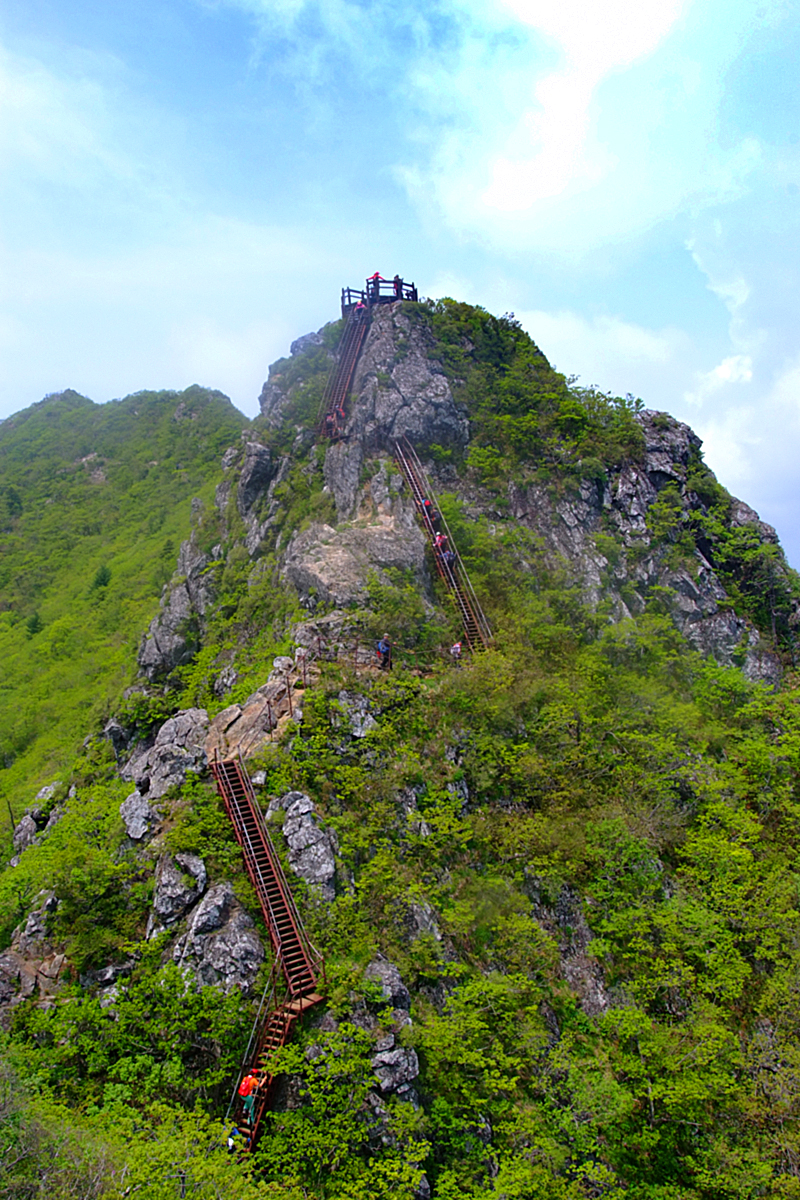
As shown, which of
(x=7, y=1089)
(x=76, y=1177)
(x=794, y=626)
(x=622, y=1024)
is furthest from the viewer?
(x=794, y=626)

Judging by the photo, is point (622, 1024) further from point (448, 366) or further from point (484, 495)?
point (448, 366)

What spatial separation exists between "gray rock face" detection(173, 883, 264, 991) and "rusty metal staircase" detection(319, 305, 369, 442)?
80.4 ft

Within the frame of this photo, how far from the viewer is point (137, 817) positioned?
16.2 m

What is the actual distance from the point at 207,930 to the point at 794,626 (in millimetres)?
31172

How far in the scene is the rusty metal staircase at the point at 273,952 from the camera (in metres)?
11.6

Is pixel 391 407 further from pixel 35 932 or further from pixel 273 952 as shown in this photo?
pixel 35 932

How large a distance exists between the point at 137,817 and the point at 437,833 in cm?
830

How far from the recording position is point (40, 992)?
1359 centimetres

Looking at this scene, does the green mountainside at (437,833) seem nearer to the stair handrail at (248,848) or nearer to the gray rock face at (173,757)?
the gray rock face at (173,757)

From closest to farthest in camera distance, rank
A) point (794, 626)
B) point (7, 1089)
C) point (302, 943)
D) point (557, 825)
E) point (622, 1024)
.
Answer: point (7, 1089), point (302, 943), point (622, 1024), point (557, 825), point (794, 626)

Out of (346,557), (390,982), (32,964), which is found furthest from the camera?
(346,557)

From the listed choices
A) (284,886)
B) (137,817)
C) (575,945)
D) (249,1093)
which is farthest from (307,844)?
(575,945)

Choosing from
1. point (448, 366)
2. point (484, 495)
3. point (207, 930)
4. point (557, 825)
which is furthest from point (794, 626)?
point (207, 930)

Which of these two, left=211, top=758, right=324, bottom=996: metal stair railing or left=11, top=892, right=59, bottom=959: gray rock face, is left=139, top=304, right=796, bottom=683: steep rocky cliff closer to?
left=211, top=758, right=324, bottom=996: metal stair railing
